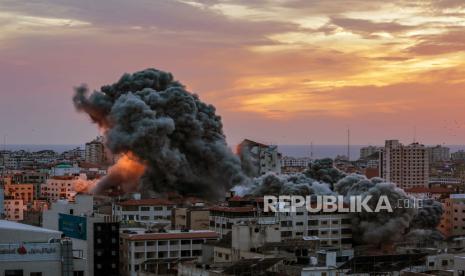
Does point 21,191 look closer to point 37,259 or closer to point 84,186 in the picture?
point 84,186

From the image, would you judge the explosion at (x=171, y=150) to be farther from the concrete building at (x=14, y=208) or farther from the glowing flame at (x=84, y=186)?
the concrete building at (x=14, y=208)

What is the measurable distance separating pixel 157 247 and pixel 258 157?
5119 cm

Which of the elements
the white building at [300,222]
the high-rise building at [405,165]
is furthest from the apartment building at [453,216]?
the high-rise building at [405,165]

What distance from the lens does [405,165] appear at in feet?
452

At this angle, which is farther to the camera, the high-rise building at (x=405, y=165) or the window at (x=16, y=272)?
the high-rise building at (x=405, y=165)

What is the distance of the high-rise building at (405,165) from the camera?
136875mm

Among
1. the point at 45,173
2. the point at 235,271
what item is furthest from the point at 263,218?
the point at 45,173

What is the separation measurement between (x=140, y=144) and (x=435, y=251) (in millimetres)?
40365

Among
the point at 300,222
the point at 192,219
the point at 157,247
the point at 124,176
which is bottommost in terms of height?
the point at 157,247

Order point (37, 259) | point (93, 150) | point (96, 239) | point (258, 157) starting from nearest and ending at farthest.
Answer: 1. point (37, 259)
2. point (96, 239)
3. point (258, 157)
4. point (93, 150)

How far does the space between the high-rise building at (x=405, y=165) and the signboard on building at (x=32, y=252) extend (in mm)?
111613

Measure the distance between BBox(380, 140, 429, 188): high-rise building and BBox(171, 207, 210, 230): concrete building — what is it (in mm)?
76765

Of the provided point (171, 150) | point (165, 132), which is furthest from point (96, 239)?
point (171, 150)

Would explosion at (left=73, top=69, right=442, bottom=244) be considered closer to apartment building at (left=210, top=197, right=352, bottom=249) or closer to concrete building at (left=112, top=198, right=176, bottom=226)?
apartment building at (left=210, top=197, right=352, bottom=249)
